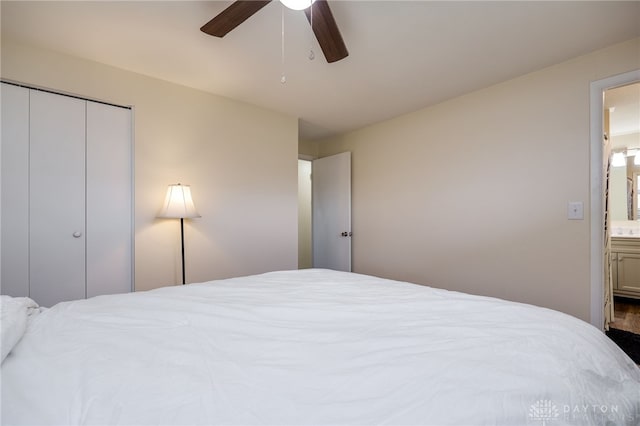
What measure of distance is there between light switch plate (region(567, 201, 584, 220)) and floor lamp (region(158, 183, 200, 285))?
2.97 m

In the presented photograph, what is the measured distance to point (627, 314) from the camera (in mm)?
3029

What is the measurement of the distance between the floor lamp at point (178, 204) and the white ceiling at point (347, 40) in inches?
38.1

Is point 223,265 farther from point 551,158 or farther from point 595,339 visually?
point 551,158

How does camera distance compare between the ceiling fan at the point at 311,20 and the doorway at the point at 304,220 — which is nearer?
the ceiling fan at the point at 311,20

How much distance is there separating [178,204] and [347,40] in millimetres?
1810

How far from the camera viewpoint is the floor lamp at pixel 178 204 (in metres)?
2.38

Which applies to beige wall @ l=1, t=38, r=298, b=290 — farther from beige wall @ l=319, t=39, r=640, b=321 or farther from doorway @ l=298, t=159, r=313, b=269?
doorway @ l=298, t=159, r=313, b=269

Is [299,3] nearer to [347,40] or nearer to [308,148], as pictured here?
[347,40]

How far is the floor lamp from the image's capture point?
7.79ft

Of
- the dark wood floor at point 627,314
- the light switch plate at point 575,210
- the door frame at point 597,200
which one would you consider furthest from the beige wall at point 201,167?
the dark wood floor at point 627,314

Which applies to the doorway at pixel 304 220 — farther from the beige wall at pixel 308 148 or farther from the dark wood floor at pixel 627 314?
the dark wood floor at pixel 627 314

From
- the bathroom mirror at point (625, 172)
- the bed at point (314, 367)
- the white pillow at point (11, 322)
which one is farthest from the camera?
the bathroom mirror at point (625, 172)

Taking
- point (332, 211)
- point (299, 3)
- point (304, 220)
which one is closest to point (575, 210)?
point (299, 3)

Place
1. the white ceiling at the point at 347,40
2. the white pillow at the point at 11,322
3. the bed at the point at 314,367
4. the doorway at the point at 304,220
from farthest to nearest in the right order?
the doorway at the point at 304,220, the white ceiling at the point at 347,40, the white pillow at the point at 11,322, the bed at the point at 314,367
